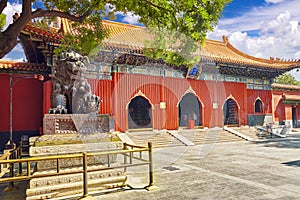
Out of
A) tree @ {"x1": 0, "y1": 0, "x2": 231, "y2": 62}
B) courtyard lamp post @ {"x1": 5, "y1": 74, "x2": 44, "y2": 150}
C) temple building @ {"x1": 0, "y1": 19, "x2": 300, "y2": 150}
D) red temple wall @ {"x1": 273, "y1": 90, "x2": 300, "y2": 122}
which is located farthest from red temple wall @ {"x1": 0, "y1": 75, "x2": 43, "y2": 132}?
red temple wall @ {"x1": 273, "y1": 90, "x2": 300, "y2": 122}

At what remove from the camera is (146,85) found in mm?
14227

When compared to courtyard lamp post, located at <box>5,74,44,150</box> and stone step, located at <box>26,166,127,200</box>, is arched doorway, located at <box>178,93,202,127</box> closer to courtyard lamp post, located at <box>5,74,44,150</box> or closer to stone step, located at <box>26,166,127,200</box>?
courtyard lamp post, located at <box>5,74,44,150</box>

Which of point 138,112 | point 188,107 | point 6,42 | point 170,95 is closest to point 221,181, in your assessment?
point 6,42

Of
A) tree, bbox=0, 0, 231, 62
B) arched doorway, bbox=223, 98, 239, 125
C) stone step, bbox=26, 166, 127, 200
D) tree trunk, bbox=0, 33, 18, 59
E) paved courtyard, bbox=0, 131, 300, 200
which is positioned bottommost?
paved courtyard, bbox=0, 131, 300, 200

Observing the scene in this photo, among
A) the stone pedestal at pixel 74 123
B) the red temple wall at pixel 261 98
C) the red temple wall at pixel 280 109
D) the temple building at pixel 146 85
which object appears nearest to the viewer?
the stone pedestal at pixel 74 123

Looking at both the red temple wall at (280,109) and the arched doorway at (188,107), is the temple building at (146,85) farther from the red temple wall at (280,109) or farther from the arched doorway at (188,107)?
the arched doorway at (188,107)

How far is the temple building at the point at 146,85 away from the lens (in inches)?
457

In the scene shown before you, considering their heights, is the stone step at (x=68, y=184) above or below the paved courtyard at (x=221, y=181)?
above

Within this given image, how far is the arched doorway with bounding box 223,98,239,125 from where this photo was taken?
698 inches

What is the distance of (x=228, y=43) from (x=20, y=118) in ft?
57.9

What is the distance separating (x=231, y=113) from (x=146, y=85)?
25.1 ft

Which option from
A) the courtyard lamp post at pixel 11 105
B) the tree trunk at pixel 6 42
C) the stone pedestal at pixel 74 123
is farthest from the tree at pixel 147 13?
the courtyard lamp post at pixel 11 105

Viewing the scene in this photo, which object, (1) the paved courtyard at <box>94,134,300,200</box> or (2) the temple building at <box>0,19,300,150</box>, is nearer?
(1) the paved courtyard at <box>94,134,300,200</box>

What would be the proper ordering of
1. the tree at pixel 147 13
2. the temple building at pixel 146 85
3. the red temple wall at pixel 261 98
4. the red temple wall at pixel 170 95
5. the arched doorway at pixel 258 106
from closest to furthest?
the tree at pixel 147 13, the temple building at pixel 146 85, the red temple wall at pixel 170 95, the red temple wall at pixel 261 98, the arched doorway at pixel 258 106
